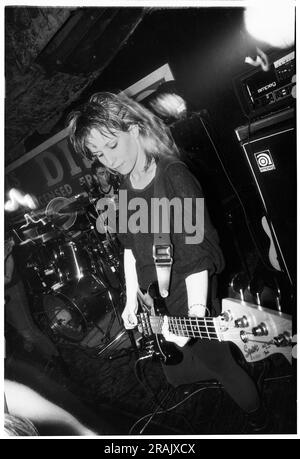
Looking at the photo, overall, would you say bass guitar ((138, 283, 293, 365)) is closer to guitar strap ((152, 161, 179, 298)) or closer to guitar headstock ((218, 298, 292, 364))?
guitar headstock ((218, 298, 292, 364))

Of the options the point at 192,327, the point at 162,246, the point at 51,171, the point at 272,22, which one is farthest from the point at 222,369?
the point at 51,171

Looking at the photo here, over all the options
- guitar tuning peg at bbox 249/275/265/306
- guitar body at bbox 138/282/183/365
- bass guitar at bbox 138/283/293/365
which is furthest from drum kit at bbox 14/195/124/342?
guitar tuning peg at bbox 249/275/265/306

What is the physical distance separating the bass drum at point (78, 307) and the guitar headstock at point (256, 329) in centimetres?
203

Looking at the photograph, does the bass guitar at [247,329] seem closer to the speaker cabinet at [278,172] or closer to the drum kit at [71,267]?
the speaker cabinet at [278,172]

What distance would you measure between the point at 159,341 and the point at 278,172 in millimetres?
1047

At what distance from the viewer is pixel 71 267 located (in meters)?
3.14

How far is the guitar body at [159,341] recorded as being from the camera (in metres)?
1.55

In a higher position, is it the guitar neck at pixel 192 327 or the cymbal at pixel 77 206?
the cymbal at pixel 77 206

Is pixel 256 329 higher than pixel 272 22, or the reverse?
pixel 272 22

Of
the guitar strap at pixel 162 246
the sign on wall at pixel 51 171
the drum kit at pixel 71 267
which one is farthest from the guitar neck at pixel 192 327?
the sign on wall at pixel 51 171

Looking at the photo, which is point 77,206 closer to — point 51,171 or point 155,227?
point 51,171

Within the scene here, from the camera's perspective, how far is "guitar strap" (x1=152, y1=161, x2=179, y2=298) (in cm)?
151

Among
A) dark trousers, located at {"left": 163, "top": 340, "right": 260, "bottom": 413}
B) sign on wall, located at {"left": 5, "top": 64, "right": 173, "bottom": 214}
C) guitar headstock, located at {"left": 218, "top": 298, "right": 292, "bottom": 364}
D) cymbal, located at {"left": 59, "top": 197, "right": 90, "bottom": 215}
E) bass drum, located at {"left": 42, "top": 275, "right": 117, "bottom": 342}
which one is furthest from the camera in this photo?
sign on wall, located at {"left": 5, "top": 64, "right": 173, "bottom": 214}

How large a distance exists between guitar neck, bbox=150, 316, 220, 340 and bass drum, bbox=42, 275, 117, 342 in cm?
162
